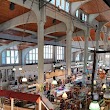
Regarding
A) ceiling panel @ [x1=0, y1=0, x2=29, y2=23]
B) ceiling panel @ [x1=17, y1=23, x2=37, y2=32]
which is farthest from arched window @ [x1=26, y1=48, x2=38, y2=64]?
ceiling panel @ [x1=0, y1=0, x2=29, y2=23]

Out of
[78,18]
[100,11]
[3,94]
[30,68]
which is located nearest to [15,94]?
[3,94]

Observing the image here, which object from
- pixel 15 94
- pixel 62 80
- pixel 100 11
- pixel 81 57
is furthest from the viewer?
pixel 81 57

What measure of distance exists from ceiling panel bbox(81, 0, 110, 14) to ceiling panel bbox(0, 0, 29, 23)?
17.5 ft

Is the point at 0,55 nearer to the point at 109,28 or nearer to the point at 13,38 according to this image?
the point at 13,38

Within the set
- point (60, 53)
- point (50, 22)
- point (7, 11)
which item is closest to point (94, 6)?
point (50, 22)

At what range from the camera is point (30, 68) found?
18609mm

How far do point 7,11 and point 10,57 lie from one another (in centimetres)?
841

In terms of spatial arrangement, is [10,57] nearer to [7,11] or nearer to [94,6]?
[7,11]

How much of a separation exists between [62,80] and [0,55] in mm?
6377

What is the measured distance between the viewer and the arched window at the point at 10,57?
17.9 metres

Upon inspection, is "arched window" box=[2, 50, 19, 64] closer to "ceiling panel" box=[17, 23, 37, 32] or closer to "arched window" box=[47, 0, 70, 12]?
"ceiling panel" box=[17, 23, 37, 32]

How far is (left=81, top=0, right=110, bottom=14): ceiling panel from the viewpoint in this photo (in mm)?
13453

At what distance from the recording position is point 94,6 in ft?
47.6

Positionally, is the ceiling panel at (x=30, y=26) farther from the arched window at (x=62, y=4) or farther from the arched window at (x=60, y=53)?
the arched window at (x=60, y=53)
